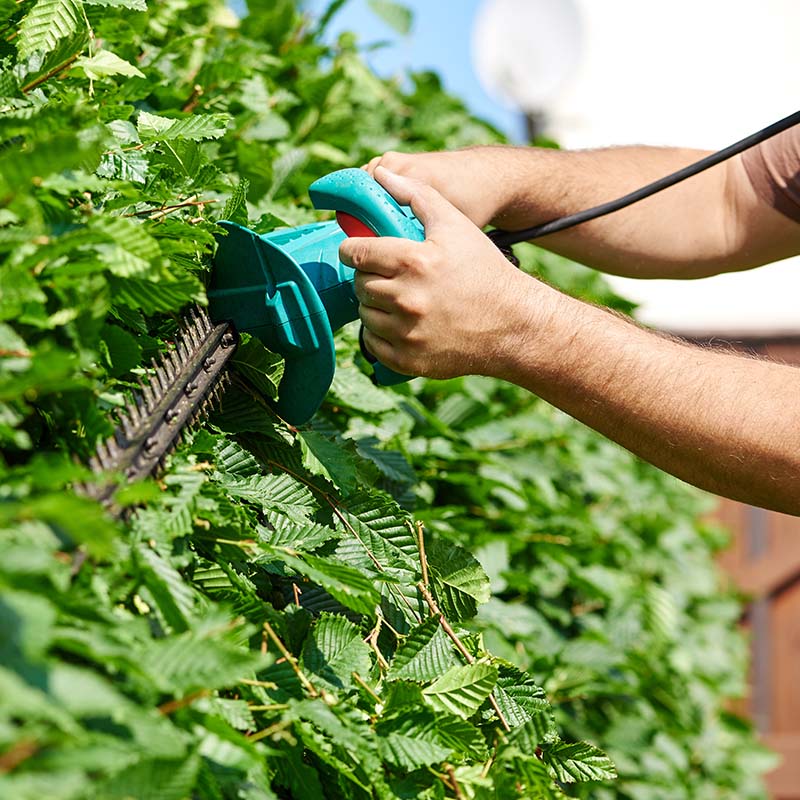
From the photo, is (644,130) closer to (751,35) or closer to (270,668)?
(751,35)

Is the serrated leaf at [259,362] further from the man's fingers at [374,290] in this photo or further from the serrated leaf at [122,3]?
the serrated leaf at [122,3]

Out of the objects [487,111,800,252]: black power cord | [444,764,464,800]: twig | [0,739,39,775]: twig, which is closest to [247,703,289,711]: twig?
[444,764,464,800]: twig

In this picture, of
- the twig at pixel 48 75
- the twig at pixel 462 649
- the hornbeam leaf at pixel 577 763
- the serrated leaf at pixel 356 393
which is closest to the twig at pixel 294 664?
the twig at pixel 462 649

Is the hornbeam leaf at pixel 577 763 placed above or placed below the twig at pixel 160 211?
below

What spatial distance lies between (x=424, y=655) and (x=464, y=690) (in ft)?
0.22

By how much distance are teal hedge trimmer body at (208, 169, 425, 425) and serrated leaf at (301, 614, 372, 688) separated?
1.09 feet

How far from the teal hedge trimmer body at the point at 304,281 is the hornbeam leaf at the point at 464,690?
0.43 m

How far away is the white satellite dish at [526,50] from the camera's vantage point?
610cm

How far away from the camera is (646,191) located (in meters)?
1.93

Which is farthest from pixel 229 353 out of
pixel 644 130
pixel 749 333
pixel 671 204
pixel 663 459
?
pixel 644 130

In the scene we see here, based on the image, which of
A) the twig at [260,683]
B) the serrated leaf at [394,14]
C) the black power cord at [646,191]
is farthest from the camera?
the serrated leaf at [394,14]

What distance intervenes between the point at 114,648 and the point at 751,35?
36.3 ft

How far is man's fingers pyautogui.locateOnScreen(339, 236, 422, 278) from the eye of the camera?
4.41 feet

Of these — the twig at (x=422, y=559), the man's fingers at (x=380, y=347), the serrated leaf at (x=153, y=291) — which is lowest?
the twig at (x=422, y=559)
